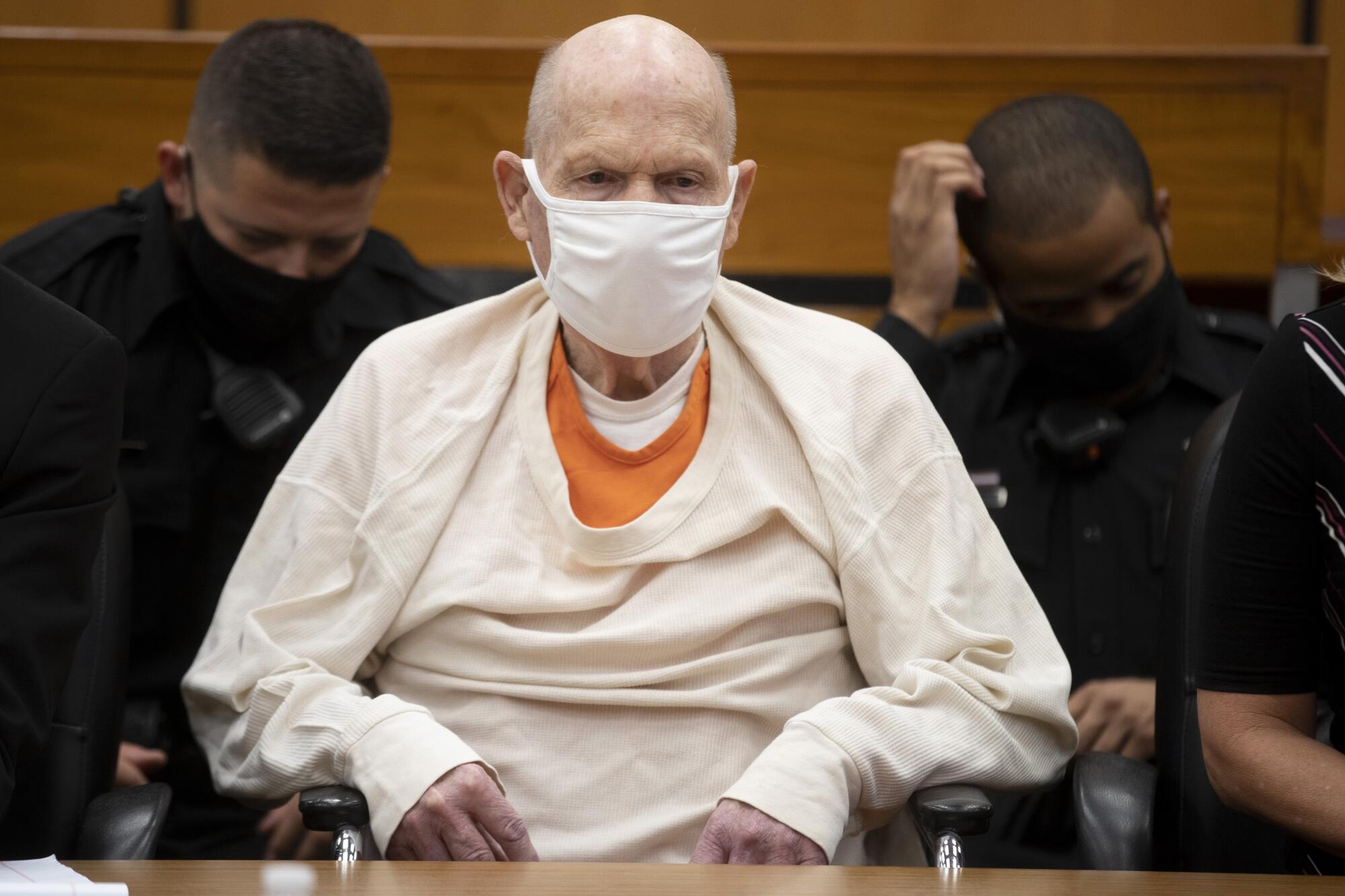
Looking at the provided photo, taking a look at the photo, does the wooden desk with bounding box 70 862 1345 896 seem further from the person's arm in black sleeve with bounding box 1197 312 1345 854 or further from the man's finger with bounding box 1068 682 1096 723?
the man's finger with bounding box 1068 682 1096 723

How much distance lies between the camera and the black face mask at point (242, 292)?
97.4 inches

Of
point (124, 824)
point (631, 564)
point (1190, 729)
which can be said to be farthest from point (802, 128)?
point (124, 824)

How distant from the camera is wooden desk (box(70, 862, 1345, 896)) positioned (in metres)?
1.29

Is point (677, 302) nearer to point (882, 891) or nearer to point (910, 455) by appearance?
point (910, 455)

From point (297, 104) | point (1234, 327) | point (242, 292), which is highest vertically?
point (297, 104)

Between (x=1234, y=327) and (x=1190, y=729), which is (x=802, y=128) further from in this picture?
(x=1190, y=729)

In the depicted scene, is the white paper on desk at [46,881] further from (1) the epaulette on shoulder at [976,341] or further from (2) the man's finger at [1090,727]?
(1) the epaulette on shoulder at [976,341]

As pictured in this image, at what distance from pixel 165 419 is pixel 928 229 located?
1344mm

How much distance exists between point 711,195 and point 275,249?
3.11 feet

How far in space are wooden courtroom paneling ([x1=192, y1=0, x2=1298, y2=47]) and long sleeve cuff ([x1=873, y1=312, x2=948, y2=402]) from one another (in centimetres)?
160

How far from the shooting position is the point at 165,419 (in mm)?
2529

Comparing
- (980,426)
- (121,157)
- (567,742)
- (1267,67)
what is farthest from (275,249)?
(1267,67)

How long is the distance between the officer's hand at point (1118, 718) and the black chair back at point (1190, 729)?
435mm

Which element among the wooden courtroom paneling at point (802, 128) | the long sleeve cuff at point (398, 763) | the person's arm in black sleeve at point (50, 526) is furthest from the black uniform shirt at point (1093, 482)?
the person's arm in black sleeve at point (50, 526)
